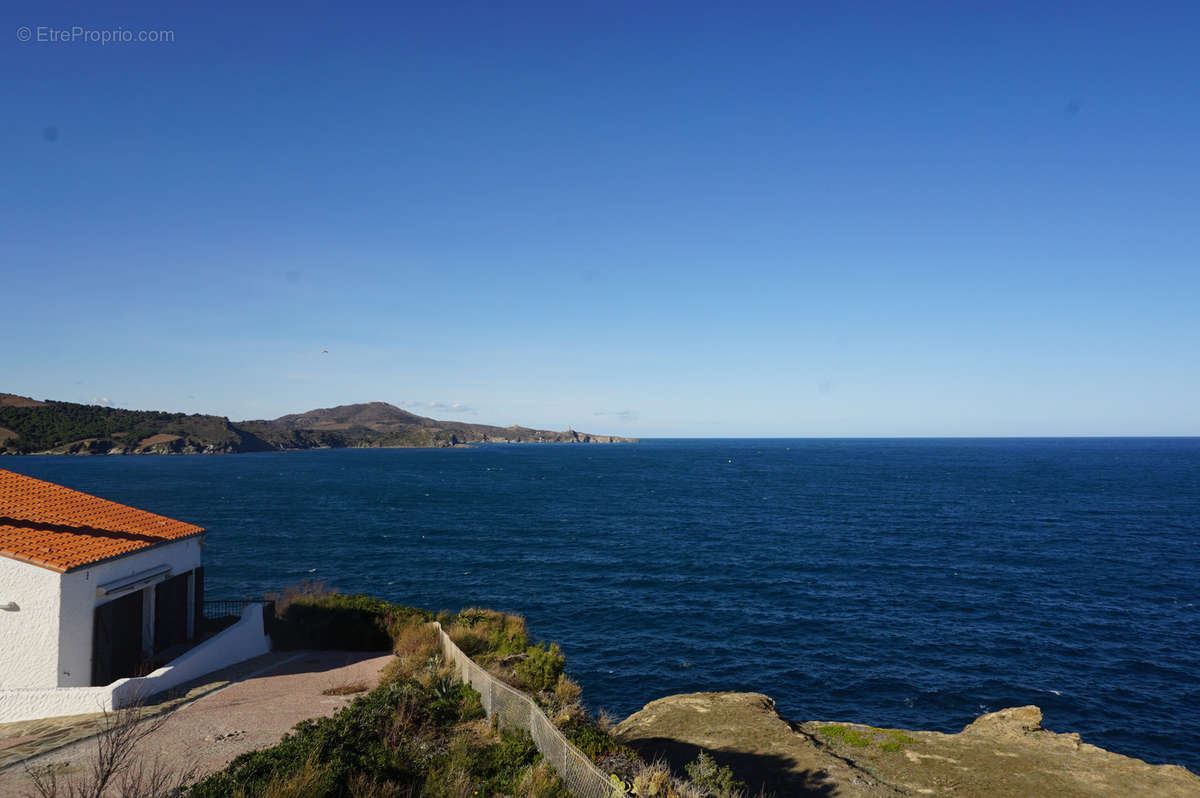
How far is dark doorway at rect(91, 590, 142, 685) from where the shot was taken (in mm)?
14094

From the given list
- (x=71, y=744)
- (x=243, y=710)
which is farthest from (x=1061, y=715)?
(x=71, y=744)

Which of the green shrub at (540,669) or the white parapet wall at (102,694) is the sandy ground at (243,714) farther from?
the green shrub at (540,669)

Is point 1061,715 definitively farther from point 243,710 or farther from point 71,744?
point 71,744

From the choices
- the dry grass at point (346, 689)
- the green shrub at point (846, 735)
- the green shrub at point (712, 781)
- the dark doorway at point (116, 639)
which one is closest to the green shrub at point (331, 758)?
the dry grass at point (346, 689)

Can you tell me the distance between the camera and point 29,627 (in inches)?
524

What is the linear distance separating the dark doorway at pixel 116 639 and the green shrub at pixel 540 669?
9424 millimetres

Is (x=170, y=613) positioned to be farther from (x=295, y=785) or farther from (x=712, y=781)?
(x=712, y=781)

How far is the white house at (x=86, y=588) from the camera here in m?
13.2

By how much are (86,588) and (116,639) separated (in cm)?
193

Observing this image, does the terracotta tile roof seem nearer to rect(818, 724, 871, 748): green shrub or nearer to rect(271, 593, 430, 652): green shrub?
rect(271, 593, 430, 652): green shrub

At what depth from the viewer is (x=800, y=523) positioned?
2312 inches

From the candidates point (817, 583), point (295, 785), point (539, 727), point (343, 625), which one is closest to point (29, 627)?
point (343, 625)

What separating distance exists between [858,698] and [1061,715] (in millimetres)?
6791

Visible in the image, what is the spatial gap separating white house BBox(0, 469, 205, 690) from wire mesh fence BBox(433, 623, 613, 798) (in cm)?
817
